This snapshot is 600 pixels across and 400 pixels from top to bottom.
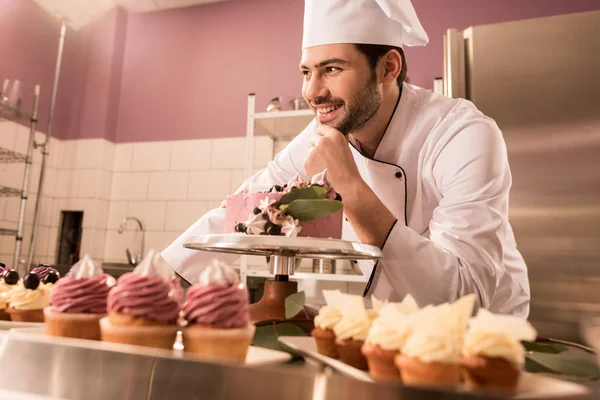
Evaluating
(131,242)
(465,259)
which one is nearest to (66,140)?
(131,242)

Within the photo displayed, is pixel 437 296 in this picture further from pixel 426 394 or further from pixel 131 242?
pixel 131 242

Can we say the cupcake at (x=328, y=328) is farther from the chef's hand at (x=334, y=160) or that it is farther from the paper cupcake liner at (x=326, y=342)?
the chef's hand at (x=334, y=160)

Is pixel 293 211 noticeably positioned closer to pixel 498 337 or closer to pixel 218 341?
pixel 218 341

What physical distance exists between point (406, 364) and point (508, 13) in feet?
9.67

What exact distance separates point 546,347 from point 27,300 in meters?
0.91

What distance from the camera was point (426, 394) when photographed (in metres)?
0.33

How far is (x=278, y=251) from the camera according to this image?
1059 millimetres

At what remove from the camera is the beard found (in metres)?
1.39

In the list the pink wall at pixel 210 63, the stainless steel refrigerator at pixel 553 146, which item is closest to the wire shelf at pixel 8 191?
the pink wall at pixel 210 63

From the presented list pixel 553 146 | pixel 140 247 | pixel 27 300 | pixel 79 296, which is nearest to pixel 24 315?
pixel 27 300

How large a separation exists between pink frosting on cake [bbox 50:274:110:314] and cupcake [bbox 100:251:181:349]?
0.15 feet

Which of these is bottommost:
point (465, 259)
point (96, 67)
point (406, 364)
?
point (406, 364)

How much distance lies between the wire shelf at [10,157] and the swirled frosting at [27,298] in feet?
7.15

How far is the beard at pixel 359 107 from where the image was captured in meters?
1.39
